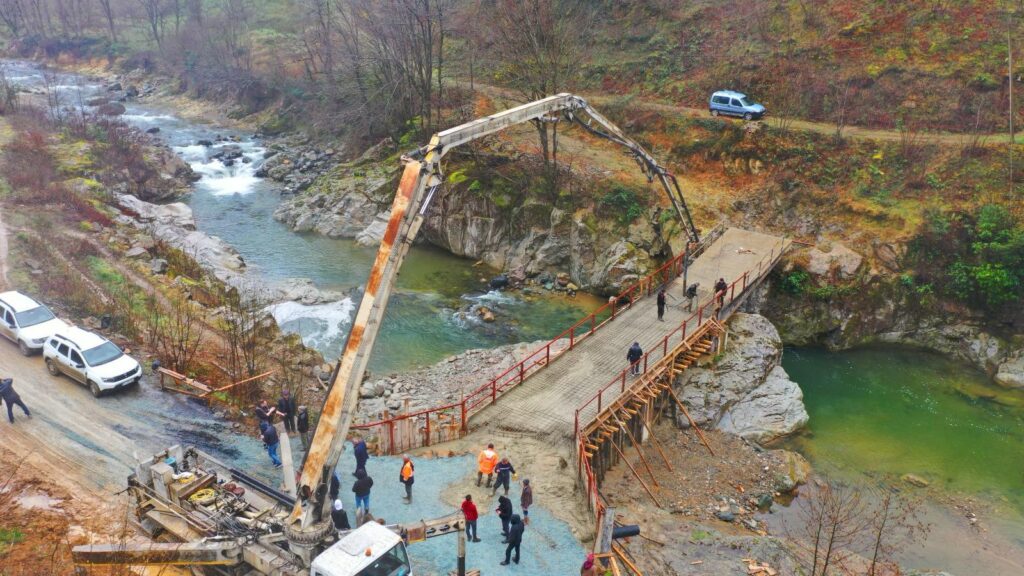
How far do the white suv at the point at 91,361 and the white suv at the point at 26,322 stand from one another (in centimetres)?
101

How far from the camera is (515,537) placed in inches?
599

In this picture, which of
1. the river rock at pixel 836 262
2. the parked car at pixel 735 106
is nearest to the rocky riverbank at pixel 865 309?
the river rock at pixel 836 262

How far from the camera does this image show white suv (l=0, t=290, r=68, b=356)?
936 inches

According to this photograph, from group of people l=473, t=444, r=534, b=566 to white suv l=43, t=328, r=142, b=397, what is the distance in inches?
434

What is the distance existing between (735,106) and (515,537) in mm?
31339

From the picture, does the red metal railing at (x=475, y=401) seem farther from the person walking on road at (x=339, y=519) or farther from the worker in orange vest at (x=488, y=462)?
the person walking on road at (x=339, y=519)

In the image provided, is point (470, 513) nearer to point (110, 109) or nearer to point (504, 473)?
point (504, 473)

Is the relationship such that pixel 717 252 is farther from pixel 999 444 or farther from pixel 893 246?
pixel 999 444

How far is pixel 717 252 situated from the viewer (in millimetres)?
32594

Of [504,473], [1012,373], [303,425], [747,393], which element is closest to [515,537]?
[504,473]

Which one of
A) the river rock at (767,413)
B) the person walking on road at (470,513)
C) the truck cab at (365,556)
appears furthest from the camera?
the river rock at (767,413)

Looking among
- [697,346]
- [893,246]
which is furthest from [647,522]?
[893,246]

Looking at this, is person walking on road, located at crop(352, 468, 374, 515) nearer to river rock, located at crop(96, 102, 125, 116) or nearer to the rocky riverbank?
the rocky riverbank

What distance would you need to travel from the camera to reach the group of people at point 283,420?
60.7 ft
